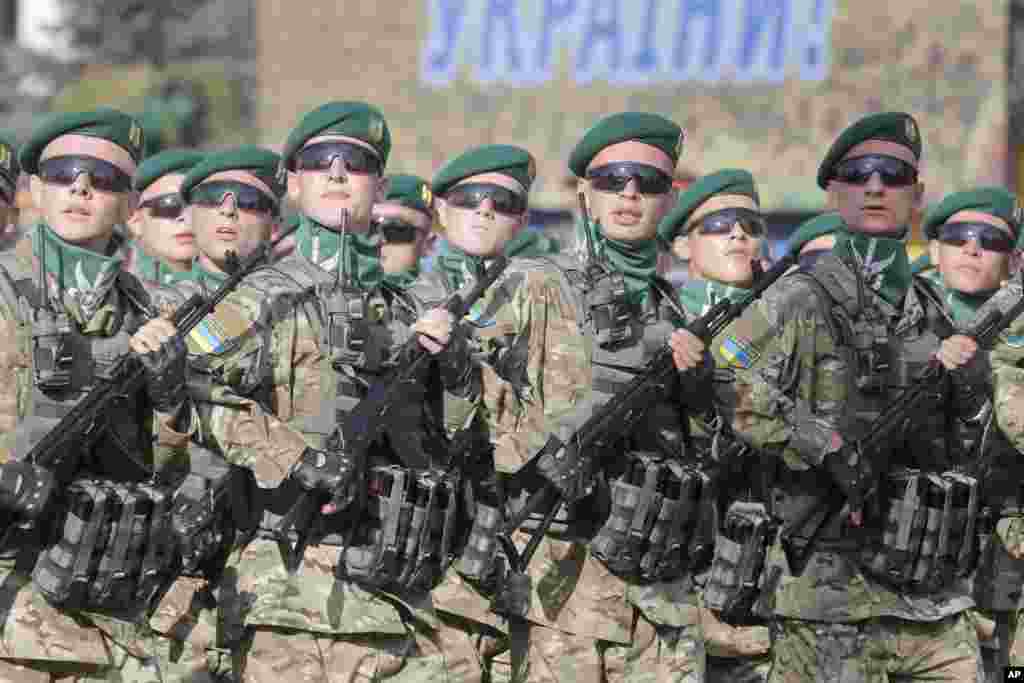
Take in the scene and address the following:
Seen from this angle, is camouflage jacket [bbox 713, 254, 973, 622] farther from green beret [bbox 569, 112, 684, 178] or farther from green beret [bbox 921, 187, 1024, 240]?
green beret [bbox 921, 187, 1024, 240]

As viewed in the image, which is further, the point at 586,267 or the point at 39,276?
the point at 586,267

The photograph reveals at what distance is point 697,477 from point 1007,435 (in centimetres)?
132

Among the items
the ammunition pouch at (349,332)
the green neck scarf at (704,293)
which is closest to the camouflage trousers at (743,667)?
the green neck scarf at (704,293)

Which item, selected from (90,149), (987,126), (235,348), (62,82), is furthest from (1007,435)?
(62,82)

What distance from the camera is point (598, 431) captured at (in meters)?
8.87

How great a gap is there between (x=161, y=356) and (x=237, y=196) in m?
2.32

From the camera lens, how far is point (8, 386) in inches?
316

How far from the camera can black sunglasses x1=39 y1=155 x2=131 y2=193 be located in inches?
330

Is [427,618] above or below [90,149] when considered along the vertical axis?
below

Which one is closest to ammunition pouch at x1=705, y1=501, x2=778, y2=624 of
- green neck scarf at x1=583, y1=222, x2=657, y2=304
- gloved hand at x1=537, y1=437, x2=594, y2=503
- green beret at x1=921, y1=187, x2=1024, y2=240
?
gloved hand at x1=537, y1=437, x2=594, y2=503

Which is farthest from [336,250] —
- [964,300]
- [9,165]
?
[964,300]

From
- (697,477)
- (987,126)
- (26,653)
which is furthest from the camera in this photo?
(987,126)

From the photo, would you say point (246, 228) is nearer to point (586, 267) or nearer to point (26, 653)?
point (586, 267)

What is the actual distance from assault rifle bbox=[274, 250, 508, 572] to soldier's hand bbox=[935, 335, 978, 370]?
1.83 meters
